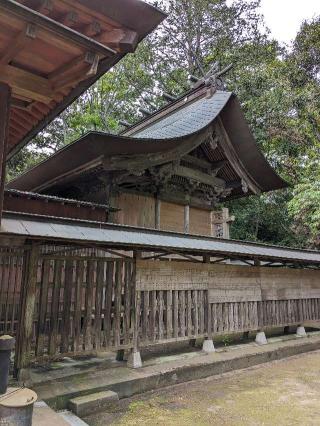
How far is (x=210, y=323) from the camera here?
7.20 meters

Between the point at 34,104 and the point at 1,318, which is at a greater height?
the point at 34,104

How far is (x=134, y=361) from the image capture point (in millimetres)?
5785

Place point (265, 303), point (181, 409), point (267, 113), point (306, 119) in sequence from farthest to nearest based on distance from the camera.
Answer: point (267, 113) → point (306, 119) → point (265, 303) → point (181, 409)

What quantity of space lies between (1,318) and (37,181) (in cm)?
545

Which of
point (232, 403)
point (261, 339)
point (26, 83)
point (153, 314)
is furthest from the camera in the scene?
point (261, 339)

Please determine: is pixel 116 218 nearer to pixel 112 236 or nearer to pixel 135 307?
pixel 135 307

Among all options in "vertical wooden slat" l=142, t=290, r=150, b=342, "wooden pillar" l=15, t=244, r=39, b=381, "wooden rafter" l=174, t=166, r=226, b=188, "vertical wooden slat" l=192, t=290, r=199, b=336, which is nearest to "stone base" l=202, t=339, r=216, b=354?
"vertical wooden slat" l=192, t=290, r=199, b=336

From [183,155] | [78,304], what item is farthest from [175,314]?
[183,155]

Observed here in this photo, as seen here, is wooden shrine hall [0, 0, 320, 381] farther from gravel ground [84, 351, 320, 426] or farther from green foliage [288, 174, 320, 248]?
green foliage [288, 174, 320, 248]

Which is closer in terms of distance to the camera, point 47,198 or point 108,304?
point 108,304

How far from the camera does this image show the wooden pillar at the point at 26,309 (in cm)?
468

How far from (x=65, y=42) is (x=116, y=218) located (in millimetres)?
6193

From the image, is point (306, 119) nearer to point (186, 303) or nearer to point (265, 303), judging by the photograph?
point (265, 303)

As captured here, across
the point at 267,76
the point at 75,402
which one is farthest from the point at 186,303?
the point at 267,76
